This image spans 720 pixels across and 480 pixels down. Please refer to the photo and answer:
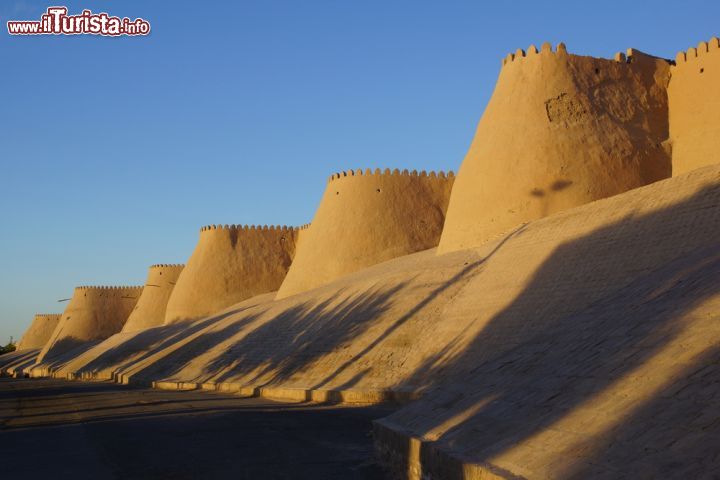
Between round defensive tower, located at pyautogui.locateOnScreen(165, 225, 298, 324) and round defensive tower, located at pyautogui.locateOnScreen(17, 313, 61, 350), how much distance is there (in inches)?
1332

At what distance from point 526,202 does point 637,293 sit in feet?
41.4

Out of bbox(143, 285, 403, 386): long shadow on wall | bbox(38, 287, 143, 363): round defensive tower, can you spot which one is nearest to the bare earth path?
bbox(143, 285, 403, 386): long shadow on wall

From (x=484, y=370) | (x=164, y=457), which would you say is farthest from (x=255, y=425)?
(x=484, y=370)

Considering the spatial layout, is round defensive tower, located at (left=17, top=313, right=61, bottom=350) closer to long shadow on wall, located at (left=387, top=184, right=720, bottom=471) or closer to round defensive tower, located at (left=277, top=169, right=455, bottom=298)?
round defensive tower, located at (left=277, top=169, right=455, bottom=298)

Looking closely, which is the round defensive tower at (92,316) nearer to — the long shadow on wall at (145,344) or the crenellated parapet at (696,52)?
the long shadow on wall at (145,344)

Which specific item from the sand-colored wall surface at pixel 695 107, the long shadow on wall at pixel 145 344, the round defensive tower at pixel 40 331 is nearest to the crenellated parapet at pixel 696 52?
the sand-colored wall surface at pixel 695 107

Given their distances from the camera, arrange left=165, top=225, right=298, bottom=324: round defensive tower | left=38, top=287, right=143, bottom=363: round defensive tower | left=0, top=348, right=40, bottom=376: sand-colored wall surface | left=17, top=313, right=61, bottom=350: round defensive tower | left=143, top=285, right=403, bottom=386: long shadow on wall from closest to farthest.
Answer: left=143, top=285, right=403, bottom=386: long shadow on wall < left=165, top=225, right=298, bottom=324: round defensive tower < left=0, top=348, right=40, bottom=376: sand-colored wall surface < left=38, top=287, right=143, bottom=363: round defensive tower < left=17, top=313, right=61, bottom=350: round defensive tower

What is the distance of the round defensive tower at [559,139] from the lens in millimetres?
20391

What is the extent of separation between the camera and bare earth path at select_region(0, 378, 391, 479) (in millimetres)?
8766

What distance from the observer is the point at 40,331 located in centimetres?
7362

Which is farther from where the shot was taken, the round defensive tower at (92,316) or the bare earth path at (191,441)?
the round defensive tower at (92,316)

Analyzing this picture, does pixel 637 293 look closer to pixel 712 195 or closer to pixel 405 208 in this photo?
pixel 712 195

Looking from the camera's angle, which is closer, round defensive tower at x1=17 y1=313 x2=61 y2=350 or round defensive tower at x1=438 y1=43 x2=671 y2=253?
round defensive tower at x1=438 y1=43 x2=671 y2=253

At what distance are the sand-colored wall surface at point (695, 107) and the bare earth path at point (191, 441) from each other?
34.2 ft
